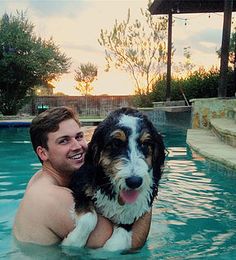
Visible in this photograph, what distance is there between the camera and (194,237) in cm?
399

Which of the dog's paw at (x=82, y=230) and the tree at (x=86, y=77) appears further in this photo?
the tree at (x=86, y=77)

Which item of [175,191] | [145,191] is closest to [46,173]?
[145,191]

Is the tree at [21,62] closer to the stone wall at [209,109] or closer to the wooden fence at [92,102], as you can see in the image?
the wooden fence at [92,102]

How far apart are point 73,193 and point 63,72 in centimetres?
2484

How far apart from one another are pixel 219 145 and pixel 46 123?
5325 millimetres

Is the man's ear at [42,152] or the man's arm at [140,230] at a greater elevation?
the man's ear at [42,152]

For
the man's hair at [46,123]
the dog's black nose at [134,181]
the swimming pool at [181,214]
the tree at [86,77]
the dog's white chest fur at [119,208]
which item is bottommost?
the swimming pool at [181,214]

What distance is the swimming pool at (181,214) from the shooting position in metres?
3.40

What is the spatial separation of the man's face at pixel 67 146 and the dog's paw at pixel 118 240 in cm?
56

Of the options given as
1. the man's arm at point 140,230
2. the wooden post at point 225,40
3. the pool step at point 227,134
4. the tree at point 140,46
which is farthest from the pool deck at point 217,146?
the tree at point 140,46

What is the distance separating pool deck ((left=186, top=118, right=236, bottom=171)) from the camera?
251 inches

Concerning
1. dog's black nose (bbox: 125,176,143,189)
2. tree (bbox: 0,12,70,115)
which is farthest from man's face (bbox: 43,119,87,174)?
tree (bbox: 0,12,70,115)

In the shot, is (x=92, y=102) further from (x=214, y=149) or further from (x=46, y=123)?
(x=46, y=123)

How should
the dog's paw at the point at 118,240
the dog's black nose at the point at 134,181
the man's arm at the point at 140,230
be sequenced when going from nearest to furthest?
the dog's black nose at the point at 134,181, the dog's paw at the point at 118,240, the man's arm at the point at 140,230
